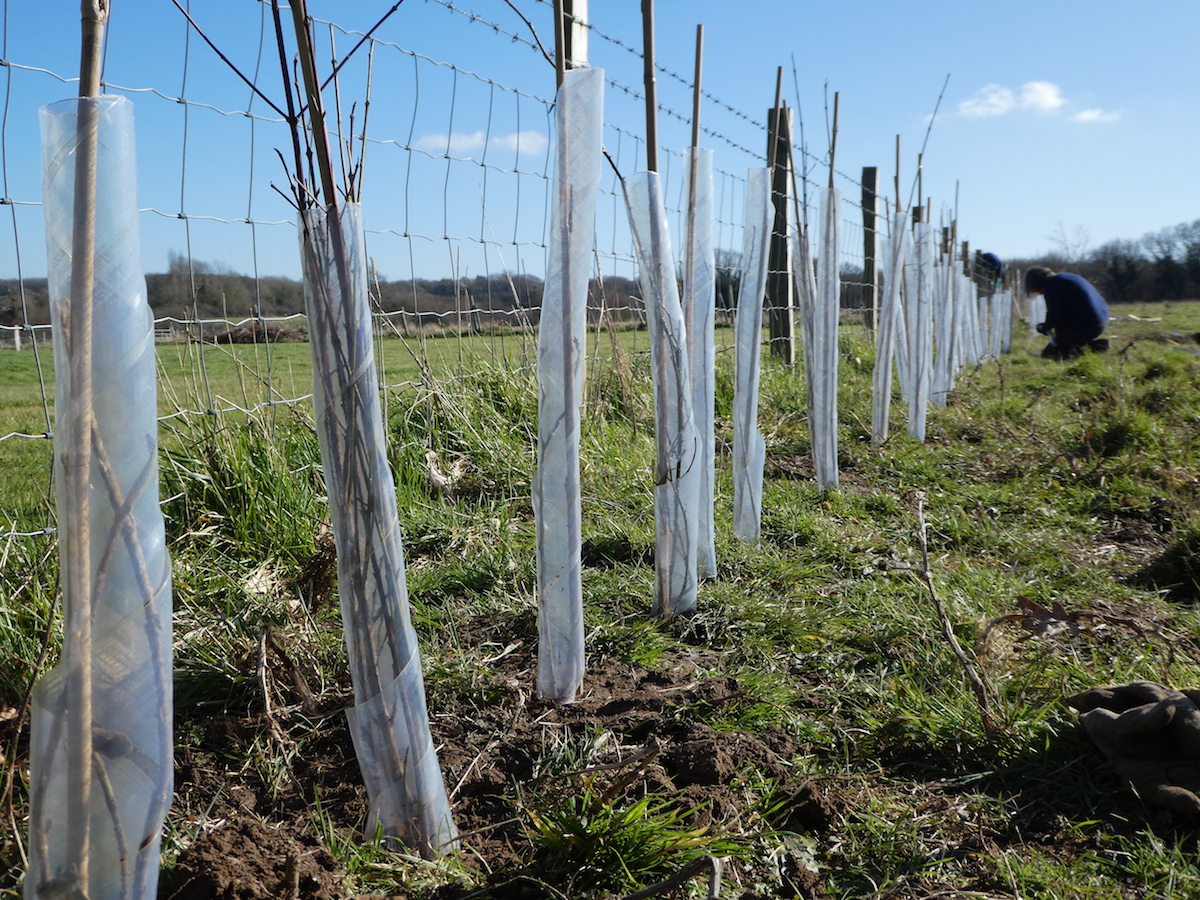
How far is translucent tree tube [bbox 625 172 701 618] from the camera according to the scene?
2559mm

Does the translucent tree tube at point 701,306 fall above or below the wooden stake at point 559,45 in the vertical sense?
below

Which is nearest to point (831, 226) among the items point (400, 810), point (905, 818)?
point (905, 818)

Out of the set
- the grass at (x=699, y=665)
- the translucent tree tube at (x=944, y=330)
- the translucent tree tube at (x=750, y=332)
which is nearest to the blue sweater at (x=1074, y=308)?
the translucent tree tube at (x=944, y=330)

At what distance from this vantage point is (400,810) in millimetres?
1517

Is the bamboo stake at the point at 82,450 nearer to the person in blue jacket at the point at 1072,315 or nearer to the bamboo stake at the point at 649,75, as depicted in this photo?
the bamboo stake at the point at 649,75

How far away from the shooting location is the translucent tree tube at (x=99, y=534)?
1.12 metres

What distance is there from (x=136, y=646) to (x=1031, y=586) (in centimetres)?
285

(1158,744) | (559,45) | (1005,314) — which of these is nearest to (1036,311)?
(1005,314)

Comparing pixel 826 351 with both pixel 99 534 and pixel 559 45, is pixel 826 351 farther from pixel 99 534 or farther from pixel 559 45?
pixel 99 534

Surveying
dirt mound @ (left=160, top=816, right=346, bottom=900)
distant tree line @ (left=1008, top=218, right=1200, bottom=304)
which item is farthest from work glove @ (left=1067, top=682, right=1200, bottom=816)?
distant tree line @ (left=1008, top=218, right=1200, bottom=304)

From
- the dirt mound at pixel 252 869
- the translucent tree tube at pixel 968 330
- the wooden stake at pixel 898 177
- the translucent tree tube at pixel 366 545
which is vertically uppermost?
the wooden stake at pixel 898 177

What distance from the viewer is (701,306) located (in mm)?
2896

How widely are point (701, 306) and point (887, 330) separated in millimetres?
3123

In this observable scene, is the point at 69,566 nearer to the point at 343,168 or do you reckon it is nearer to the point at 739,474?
the point at 343,168
